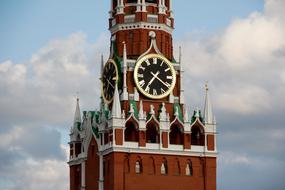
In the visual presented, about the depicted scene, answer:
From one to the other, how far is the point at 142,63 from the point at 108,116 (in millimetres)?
4904

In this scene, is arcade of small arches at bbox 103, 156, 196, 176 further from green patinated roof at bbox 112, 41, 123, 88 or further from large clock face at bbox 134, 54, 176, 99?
green patinated roof at bbox 112, 41, 123, 88

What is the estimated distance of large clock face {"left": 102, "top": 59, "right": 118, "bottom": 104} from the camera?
98.7 m

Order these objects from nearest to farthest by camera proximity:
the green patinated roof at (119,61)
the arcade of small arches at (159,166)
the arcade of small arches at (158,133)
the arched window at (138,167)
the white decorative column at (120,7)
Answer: the arcade of small arches at (159,166)
the arched window at (138,167)
the arcade of small arches at (158,133)
the green patinated roof at (119,61)
the white decorative column at (120,7)

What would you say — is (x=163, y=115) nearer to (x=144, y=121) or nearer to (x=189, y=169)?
(x=144, y=121)

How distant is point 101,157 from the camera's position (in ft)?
319

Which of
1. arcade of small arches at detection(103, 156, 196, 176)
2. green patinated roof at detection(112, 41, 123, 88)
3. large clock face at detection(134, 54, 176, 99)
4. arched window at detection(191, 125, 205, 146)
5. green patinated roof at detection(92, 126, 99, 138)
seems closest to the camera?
arcade of small arches at detection(103, 156, 196, 176)

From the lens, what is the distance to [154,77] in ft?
321

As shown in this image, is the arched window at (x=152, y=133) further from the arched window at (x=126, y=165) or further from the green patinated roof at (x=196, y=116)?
the green patinated roof at (x=196, y=116)

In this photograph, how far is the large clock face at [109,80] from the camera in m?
98.7

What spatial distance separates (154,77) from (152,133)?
14.0ft

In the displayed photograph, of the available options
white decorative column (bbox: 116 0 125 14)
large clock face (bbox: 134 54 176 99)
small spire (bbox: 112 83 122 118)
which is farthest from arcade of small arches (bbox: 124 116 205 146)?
white decorative column (bbox: 116 0 125 14)

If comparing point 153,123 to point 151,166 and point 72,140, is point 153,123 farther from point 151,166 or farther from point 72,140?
point 72,140

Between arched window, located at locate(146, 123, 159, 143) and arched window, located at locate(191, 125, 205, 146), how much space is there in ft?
9.83

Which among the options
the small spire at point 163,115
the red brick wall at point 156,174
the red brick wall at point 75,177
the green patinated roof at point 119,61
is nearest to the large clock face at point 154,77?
the green patinated roof at point 119,61
